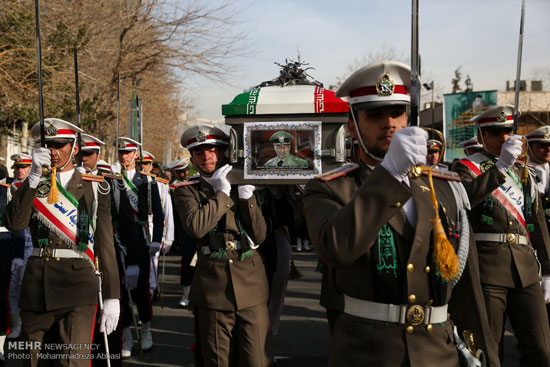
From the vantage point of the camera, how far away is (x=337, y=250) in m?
2.21

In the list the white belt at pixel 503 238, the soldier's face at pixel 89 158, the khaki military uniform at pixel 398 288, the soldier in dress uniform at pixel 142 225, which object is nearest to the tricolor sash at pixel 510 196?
the white belt at pixel 503 238

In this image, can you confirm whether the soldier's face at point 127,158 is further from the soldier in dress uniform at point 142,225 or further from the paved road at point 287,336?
the paved road at point 287,336

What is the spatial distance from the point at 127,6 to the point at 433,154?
1262 cm

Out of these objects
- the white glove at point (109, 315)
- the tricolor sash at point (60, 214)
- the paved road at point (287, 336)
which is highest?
the tricolor sash at point (60, 214)

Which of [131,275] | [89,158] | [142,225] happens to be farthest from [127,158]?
[131,275]

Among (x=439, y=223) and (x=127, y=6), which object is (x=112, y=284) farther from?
(x=127, y=6)

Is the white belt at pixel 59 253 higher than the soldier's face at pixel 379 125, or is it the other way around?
Answer: the soldier's face at pixel 379 125

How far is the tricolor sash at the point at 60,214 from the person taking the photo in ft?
14.4

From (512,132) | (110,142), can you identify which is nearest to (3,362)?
(512,132)

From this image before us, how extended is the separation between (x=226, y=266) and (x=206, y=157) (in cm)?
100

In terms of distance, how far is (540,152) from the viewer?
698cm

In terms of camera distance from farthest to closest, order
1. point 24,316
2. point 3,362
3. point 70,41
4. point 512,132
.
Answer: point 70,41
point 3,362
point 512,132
point 24,316

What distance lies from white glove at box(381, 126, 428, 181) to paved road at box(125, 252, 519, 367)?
454 cm

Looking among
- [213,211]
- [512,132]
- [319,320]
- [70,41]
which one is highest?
[70,41]
